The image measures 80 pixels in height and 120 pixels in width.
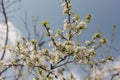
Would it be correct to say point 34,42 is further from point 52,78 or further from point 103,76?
point 103,76

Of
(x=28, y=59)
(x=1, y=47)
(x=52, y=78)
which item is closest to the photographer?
(x=52, y=78)

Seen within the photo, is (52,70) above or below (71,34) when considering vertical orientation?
below

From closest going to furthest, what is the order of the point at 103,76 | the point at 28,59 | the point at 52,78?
the point at 103,76
the point at 52,78
the point at 28,59

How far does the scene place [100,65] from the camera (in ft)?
19.1

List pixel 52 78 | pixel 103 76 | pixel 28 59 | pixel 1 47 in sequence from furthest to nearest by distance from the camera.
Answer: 1. pixel 1 47
2. pixel 28 59
3. pixel 52 78
4. pixel 103 76

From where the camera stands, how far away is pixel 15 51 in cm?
623

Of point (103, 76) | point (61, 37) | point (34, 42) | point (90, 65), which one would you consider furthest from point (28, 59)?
point (103, 76)

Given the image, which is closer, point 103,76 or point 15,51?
point 103,76

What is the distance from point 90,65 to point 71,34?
647mm

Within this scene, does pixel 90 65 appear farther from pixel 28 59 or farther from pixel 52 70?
pixel 28 59

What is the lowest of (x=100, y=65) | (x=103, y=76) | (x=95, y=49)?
(x=103, y=76)

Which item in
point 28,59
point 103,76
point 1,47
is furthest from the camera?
point 1,47

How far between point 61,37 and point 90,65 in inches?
28.7

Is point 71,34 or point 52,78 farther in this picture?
point 71,34
